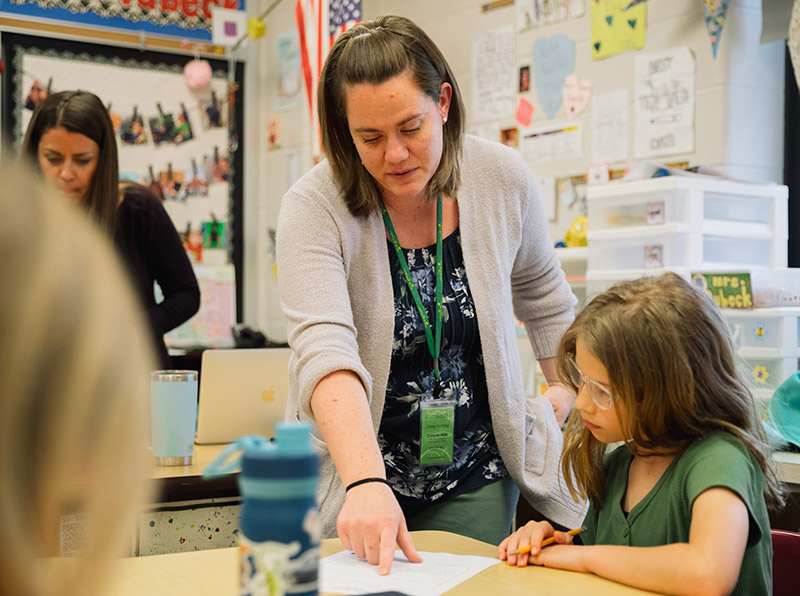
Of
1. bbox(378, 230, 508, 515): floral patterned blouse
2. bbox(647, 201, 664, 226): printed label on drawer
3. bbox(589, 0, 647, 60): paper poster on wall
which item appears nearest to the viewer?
bbox(378, 230, 508, 515): floral patterned blouse

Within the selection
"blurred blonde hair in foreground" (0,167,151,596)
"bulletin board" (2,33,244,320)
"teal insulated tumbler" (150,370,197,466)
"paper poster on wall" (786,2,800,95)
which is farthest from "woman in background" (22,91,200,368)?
"bulletin board" (2,33,244,320)

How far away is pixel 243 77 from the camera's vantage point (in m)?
5.51

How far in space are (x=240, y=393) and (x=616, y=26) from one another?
1.93 meters

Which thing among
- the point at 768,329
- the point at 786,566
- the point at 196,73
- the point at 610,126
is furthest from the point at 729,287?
the point at 196,73

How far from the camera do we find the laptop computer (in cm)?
231

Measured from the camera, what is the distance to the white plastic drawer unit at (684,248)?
2615 mm

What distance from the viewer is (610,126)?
3268mm

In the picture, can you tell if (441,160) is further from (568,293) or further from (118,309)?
(118,309)

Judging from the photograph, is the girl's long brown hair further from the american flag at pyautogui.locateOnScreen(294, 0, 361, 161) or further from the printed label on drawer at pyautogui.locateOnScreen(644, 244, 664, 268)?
the american flag at pyautogui.locateOnScreen(294, 0, 361, 161)

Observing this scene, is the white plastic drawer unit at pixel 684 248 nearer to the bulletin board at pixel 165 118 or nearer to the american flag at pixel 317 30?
the american flag at pixel 317 30

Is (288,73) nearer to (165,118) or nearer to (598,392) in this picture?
(165,118)

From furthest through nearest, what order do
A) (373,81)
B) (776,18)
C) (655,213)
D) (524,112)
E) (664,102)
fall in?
(524,112) → (664,102) → (776,18) → (655,213) → (373,81)

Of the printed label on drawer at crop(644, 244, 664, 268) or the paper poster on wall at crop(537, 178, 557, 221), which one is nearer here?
the printed label on drawer at crop(644, 244, 664, 268)

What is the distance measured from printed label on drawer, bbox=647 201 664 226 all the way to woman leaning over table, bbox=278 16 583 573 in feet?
3.48
